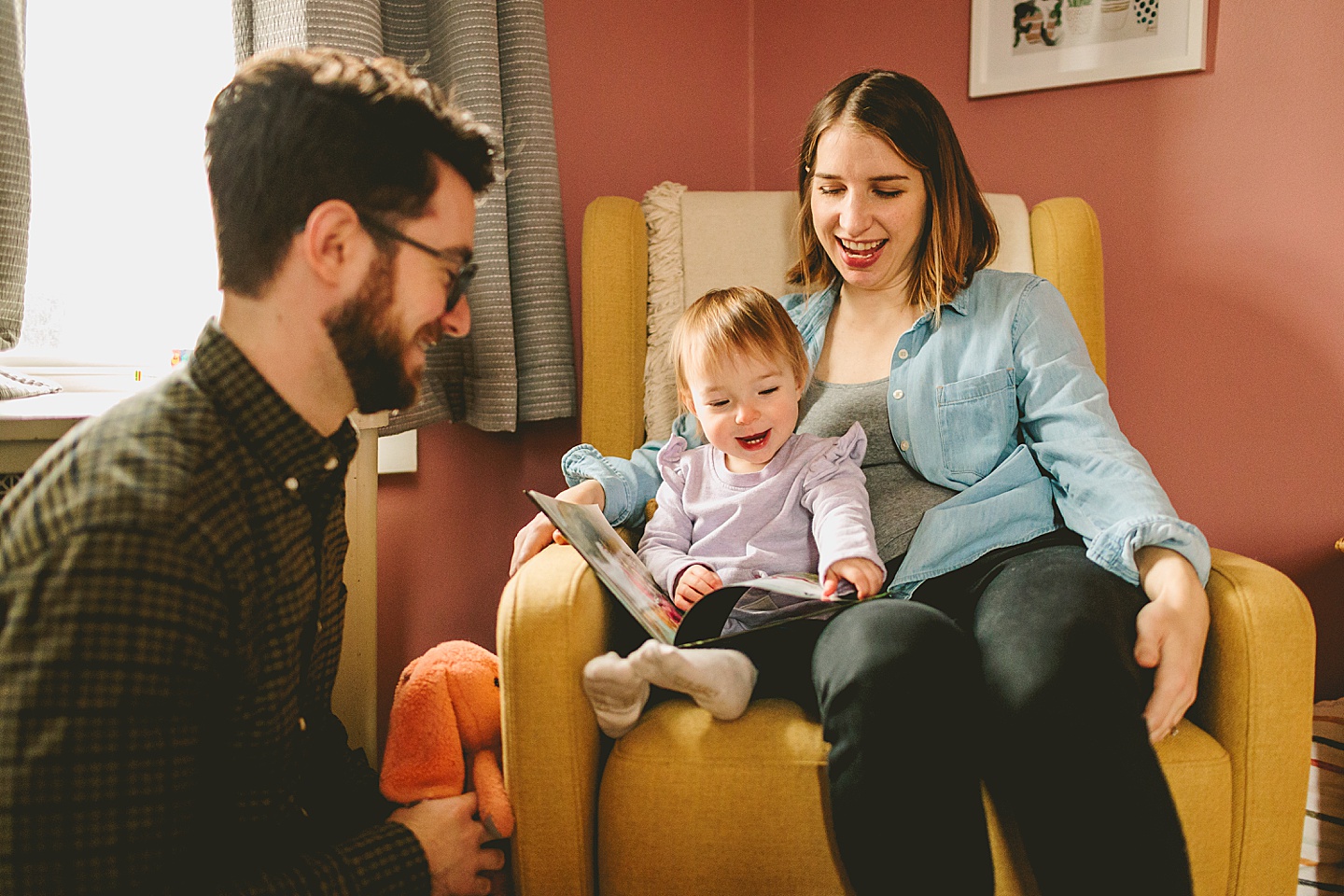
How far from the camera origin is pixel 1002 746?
34.9 inches

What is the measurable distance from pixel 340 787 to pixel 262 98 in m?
0.65

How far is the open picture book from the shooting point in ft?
3.26

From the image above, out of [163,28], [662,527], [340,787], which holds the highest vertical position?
[163,28]

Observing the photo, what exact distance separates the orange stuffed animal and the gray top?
0.53m

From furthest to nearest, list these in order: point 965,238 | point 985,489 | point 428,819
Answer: point 965,238 → point 985,489 → point 428,819

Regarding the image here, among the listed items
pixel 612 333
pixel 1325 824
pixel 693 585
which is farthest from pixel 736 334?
pixel 1325 824

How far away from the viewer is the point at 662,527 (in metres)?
1.23

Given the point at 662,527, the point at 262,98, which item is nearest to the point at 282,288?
the point at 262,98

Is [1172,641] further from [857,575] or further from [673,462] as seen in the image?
[673,462]

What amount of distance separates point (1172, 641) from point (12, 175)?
1.39 m

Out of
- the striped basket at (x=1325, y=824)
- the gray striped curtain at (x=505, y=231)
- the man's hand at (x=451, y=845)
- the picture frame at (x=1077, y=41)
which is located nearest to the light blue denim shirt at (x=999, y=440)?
the gray striped curtain at (x=505, y=231)

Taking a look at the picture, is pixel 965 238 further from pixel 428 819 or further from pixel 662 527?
pixel 428 819

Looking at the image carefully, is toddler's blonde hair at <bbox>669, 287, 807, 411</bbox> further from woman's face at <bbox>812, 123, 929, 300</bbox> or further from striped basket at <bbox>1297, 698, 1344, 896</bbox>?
striped basket at <bbox>1297, 698, 1344, 896</bbox>

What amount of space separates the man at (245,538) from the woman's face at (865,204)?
621 millimetres
